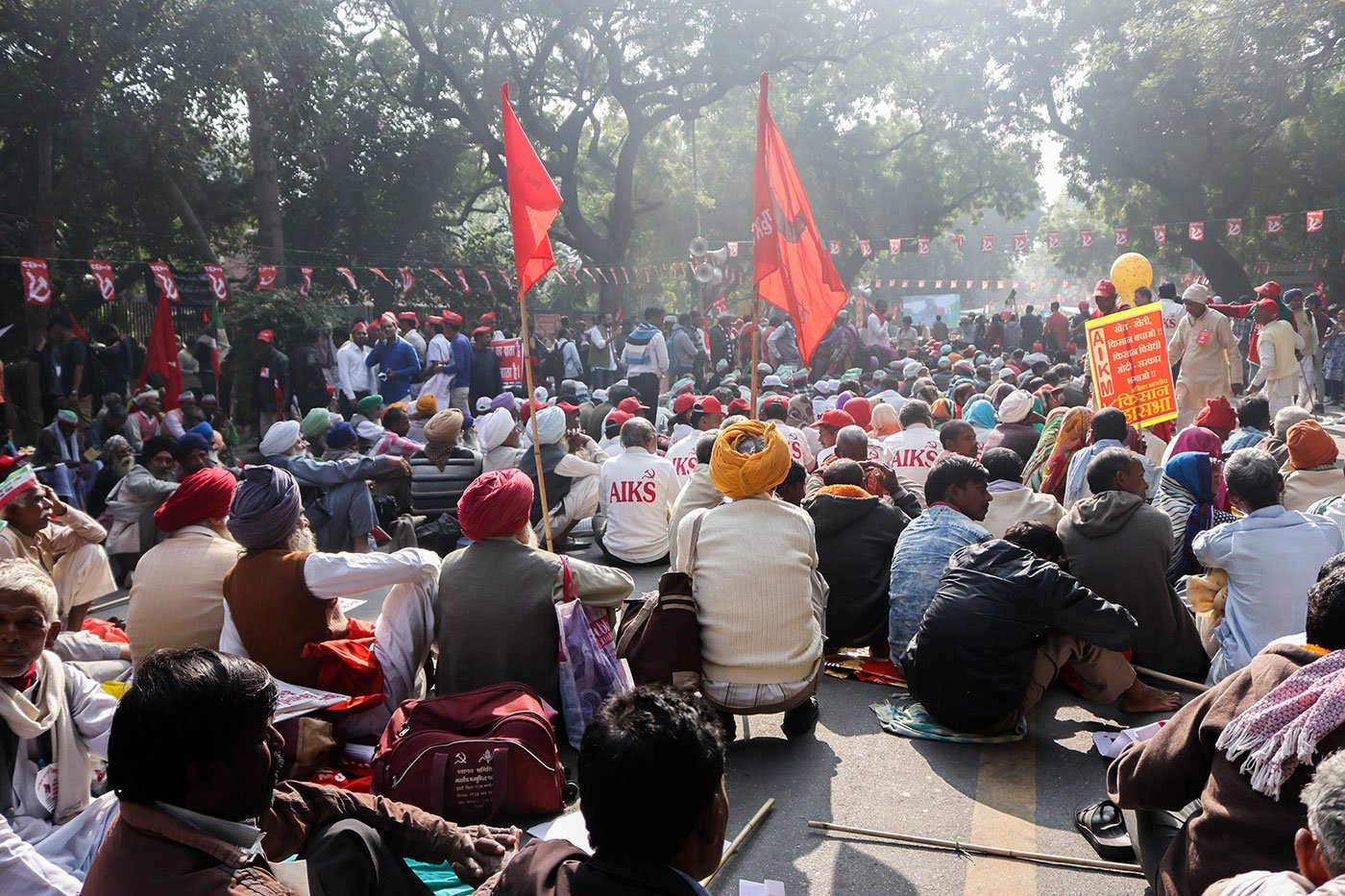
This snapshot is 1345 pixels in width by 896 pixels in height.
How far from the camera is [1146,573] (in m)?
5.15

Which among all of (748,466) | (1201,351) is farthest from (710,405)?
(748,466)

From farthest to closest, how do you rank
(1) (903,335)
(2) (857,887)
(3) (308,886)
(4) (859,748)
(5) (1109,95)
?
1. (5) (1109,95)
2. (1) (903,335)
3. (4) (859,748)
4. (2) (857,887)
5. (3) (308,886)

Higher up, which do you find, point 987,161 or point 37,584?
point 987,161

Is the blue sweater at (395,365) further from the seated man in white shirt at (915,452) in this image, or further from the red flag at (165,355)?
the seated man in white shirt at (915,452)

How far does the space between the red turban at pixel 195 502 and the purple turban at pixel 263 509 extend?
0.21 meters

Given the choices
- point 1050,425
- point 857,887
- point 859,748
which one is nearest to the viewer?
point 857,887

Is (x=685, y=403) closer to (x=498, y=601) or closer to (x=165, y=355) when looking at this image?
(x=498, y=601)

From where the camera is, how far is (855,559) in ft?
19.2

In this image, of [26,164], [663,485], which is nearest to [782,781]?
[663,485]

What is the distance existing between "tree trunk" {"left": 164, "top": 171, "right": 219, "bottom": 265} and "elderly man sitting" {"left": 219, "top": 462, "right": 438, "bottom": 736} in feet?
49.1

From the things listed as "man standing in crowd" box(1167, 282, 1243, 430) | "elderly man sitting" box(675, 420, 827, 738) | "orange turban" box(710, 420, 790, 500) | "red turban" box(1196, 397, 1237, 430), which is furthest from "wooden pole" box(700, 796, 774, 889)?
"man standing in crowd" box(1167, 282, 1243, 430)

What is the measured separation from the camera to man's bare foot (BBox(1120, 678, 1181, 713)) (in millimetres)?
4887

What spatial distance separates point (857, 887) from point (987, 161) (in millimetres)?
35891

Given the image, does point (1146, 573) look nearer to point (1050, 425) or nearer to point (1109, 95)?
point (1050, 425)
